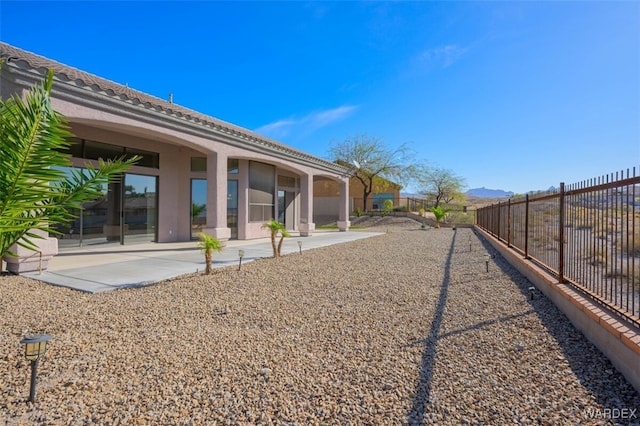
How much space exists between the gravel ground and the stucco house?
4050mm

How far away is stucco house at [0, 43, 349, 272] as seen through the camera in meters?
7.55

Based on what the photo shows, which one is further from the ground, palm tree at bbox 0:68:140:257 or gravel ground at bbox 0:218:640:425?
palm tree at bbox 0:68:140:257

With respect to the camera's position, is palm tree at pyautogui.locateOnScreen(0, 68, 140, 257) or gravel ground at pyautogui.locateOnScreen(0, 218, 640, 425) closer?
palm tree at pyautogui.locateOnScreen(0, 68, 140, 257)

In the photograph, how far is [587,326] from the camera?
3.97m

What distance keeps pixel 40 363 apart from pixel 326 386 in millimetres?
2814

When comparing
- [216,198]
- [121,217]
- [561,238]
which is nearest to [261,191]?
[216,198]

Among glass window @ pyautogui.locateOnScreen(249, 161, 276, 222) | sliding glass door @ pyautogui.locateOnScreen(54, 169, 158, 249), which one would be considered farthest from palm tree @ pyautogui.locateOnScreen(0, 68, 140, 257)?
glass window @ pyautogui.locateOnScreen(249, 161, 276, 222)

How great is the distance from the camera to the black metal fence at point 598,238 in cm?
368

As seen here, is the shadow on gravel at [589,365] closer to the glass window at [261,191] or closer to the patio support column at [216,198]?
the patio support column at [216,198]

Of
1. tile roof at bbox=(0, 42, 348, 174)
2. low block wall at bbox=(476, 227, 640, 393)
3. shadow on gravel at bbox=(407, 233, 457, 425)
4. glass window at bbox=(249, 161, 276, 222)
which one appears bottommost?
shadow on gravel at bbox=(407, 233, 457, 425)

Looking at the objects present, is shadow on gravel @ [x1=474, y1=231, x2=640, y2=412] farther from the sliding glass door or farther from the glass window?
the glass window

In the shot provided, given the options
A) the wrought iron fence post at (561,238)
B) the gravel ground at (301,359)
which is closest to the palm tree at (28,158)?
the gravel ground at (301,359)

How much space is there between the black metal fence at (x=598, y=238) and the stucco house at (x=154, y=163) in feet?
29.7

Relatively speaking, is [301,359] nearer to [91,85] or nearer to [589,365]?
[589,365]
